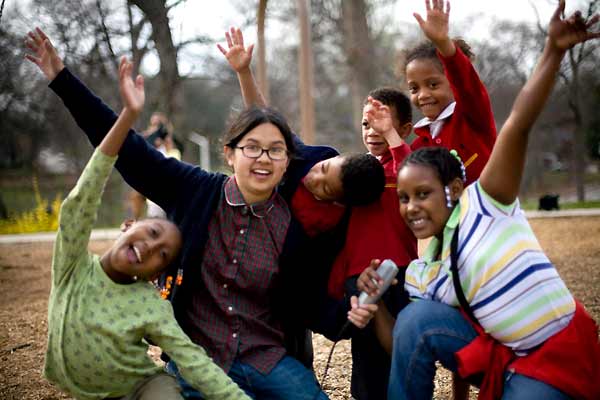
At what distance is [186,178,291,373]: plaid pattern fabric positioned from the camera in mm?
2227

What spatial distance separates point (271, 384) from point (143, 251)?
69 centimetres

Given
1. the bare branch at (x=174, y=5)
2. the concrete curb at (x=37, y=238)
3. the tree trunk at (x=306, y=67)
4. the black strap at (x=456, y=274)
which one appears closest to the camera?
the black strap at (x=456, y=274)

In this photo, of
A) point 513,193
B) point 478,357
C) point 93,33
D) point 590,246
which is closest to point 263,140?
point 513,193

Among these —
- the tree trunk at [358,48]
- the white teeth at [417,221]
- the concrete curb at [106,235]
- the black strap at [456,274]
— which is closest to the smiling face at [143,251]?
the white teeth at [417,221]

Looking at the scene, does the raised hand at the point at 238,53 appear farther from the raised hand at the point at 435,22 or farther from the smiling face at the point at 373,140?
the raised hand at the point at 435,22

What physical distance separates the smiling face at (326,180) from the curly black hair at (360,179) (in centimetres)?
2

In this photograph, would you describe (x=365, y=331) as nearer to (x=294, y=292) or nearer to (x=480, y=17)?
(x=294, y=292)

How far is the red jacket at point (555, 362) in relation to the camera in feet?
6.01

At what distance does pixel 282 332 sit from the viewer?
2.38 meters

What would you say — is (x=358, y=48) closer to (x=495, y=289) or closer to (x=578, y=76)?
(x=578, y=76)

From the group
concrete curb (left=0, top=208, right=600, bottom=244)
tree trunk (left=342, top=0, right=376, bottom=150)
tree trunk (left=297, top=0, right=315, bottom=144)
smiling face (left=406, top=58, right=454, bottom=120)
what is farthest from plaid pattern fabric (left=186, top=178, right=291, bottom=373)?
tree trunk (left=342, top=0, right=376, bottom=150)

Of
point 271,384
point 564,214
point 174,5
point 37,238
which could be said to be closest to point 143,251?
point 271,384

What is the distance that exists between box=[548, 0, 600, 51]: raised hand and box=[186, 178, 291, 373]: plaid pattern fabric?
45.0 inches

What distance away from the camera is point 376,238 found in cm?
236
